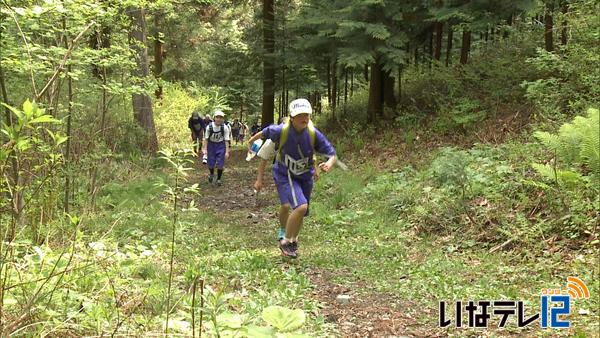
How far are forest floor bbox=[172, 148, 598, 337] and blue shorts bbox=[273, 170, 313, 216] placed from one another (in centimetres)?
80

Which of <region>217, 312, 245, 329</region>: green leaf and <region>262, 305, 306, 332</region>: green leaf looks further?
<region>217, 312, 245, 329</region>: green leaf

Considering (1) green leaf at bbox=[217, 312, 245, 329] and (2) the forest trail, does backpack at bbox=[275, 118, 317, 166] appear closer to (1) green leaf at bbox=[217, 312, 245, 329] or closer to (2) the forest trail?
(2) the forest trail

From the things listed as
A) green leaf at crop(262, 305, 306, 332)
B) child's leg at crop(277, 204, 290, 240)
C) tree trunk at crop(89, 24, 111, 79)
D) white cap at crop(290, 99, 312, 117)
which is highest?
tree trunk at crop(89, 24, 111, 79)

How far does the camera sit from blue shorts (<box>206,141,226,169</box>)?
13.3 m

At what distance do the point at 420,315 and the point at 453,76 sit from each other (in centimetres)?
1002

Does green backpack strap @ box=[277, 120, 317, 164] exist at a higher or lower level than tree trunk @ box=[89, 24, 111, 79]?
lower

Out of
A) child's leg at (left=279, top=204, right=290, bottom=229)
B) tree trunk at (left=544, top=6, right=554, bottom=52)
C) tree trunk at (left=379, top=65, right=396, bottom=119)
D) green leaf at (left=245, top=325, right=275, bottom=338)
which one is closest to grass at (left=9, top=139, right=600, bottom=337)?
green leaf at (left=245, top=325, right=275, bottom=338)

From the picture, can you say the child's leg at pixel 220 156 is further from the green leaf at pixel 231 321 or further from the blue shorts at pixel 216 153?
the green leaf at pixel 231 321

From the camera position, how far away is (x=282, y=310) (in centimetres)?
265

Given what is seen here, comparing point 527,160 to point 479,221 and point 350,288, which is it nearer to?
point 479,221

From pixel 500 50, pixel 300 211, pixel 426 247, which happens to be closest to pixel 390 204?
pixel 426 247

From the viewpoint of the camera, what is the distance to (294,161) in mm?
6930

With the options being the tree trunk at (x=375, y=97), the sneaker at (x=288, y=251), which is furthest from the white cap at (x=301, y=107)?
the tree trunk at (x=375, y=97)

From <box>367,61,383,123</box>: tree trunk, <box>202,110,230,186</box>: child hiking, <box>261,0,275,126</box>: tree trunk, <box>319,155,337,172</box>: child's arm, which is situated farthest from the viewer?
<box>261,0,275,126</box>: tree trunk
